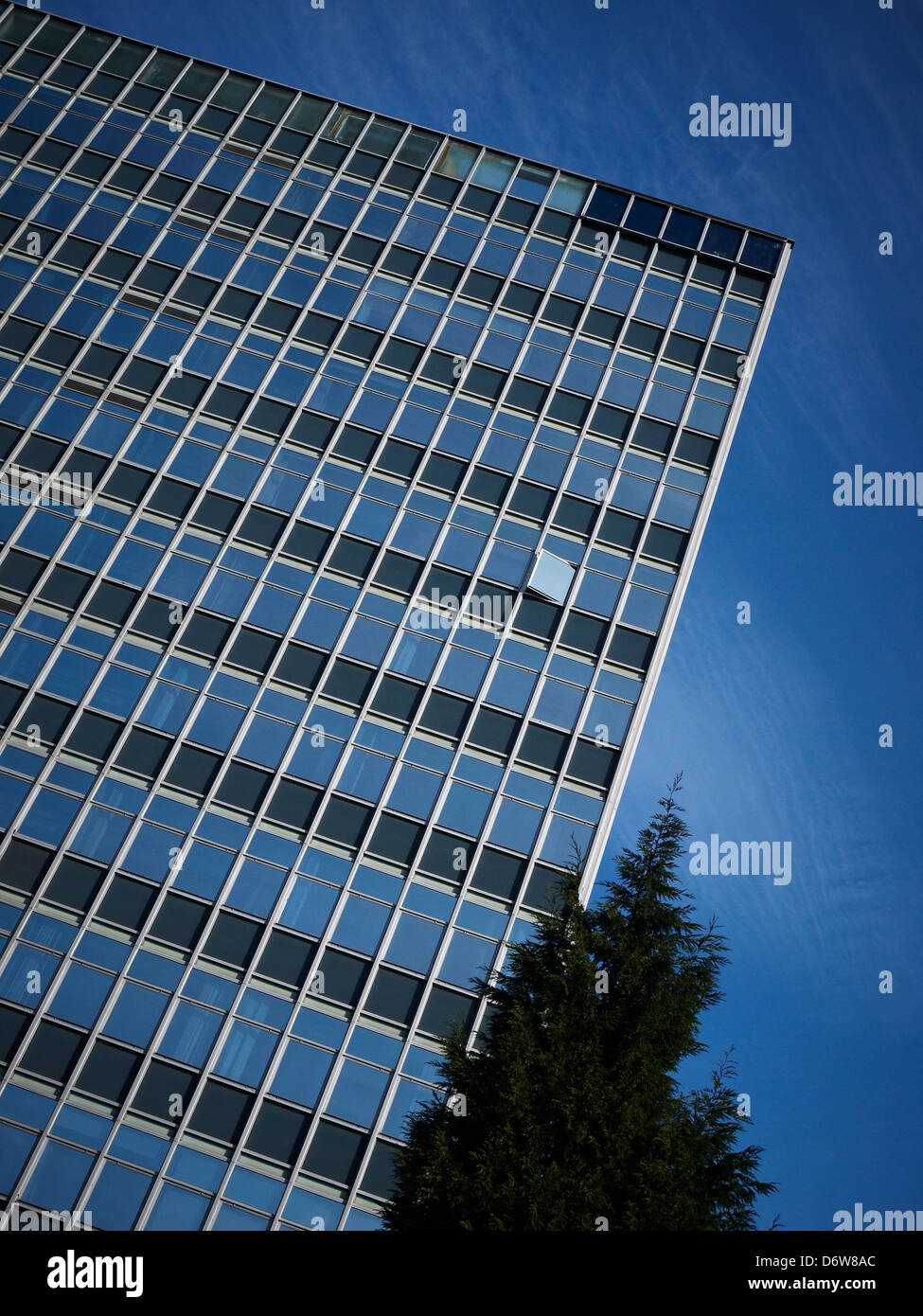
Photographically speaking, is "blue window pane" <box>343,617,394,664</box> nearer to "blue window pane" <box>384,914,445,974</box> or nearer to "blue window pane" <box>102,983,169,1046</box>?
"blue window pane" <box>384,914,445,974</box>

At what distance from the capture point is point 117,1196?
24.2 meters

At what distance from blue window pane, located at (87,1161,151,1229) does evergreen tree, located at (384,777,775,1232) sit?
13476 millimetres

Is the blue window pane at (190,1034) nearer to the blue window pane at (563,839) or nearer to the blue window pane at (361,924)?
the blue window pane at (361,924)

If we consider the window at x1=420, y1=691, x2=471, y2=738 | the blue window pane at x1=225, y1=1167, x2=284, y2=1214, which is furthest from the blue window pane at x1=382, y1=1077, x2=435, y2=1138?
the window at x1=420, y1=691, x2=471, y2=738

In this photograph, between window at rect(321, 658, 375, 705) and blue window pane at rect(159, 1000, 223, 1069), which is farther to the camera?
window at rect(321, 658, 375, 705)

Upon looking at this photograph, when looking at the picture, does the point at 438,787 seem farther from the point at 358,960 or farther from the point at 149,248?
the point at 149,248

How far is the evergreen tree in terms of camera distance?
12055mm

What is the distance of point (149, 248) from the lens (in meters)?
37.2

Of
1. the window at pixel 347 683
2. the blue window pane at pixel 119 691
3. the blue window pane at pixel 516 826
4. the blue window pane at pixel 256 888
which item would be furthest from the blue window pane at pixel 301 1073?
the blue window pane at pixel 119 691

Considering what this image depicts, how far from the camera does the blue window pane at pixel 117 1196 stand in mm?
23953

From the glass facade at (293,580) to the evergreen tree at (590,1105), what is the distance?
41.8 feet

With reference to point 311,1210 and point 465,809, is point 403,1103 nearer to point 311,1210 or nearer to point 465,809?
point 311,1210
